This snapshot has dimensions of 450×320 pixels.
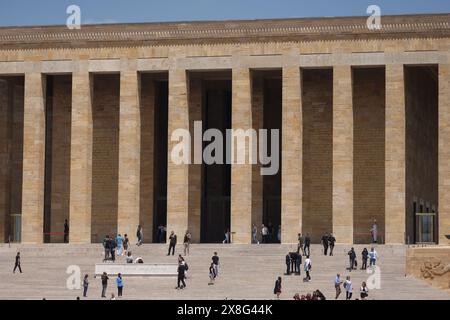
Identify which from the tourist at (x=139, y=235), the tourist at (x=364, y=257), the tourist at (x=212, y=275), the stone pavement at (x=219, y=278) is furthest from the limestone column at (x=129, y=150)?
the tourist at (x=364, y=257)

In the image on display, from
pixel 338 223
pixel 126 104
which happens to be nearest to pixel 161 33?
pixel 126 104

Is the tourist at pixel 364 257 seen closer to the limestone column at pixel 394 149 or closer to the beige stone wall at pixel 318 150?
the limestone column at pixel 394 149

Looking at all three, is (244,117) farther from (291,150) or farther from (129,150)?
(129,150)

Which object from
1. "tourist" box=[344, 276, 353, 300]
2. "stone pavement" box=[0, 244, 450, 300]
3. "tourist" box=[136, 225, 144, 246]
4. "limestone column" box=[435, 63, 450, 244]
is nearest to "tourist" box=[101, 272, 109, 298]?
"stone pavement" box=[0, 244, 450, 300]

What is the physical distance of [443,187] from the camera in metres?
51.1

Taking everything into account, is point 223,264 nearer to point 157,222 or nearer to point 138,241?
point 138,241

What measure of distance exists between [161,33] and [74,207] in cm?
971

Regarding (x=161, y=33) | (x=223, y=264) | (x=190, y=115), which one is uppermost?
(x=161, y=33)

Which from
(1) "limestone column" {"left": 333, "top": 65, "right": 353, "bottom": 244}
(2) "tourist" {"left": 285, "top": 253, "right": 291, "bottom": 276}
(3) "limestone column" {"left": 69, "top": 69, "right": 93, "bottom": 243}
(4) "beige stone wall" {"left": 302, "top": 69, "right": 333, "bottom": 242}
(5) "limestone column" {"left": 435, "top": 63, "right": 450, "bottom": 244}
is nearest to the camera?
(2) "tourist" {"left": 285, "top": 253, "right": 291, "bottom": 276}

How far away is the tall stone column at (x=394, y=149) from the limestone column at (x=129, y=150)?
1232 cm

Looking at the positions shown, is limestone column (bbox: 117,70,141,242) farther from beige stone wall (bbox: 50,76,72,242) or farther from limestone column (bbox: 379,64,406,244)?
limestone column (bbox: 379,64,406,244)

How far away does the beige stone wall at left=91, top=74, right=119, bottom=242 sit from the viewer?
5800 cm

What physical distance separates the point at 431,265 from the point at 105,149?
76.3ft

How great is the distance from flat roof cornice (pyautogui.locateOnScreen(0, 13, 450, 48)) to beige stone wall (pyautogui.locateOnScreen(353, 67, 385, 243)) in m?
3.35
